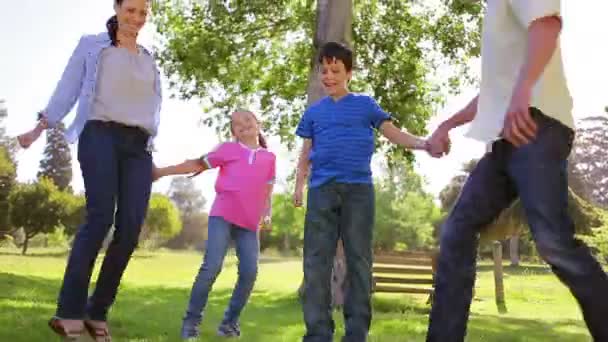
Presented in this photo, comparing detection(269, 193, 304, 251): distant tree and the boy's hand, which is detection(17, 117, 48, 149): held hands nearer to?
the boy's hand

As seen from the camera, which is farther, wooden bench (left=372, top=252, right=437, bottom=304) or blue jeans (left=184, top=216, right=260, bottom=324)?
wooden bench (left=372, top=252, right=437, bottom=304)

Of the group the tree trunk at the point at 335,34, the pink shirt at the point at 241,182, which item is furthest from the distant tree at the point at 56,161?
the pink shirt at the point at 241,182

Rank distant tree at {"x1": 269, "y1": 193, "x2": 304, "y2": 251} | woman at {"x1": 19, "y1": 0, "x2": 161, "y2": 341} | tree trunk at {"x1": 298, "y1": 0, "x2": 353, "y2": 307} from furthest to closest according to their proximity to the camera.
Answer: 1. distant tree at {"x1": 269, "y1": 193, "x2": 304, "y2": 251}
2. tree trunk at {"x1": 298, "y1": 0, "x2": 353, "y2": 307}
3. woman at {"x1": 19, "y1": 0, "x2": 161, "y2": 341}

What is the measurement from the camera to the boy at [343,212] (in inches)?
190

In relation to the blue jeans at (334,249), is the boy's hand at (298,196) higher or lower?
higher

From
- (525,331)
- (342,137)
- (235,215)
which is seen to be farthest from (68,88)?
(525,331)

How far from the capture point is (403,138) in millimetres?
4891

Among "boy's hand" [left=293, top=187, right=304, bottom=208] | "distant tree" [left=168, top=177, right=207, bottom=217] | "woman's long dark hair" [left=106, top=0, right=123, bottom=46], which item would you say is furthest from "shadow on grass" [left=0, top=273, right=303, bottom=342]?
"distant tree" [left=168, top=177, right=207, bottom=217]

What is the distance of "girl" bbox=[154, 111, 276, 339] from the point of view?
6379 millimetres

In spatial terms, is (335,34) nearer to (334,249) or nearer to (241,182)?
(241,182)

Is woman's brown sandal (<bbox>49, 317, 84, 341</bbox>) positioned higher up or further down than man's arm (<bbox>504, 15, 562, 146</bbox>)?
further down

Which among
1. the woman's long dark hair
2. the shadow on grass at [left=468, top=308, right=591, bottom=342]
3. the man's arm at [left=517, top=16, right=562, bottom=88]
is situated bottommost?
the shadow on grass at [left=468, top=308, right=591, bottom=342]

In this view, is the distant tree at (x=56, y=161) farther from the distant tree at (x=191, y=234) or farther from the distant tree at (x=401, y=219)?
the distant tree at (x=401, y=219)

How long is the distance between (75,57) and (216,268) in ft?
7.41
